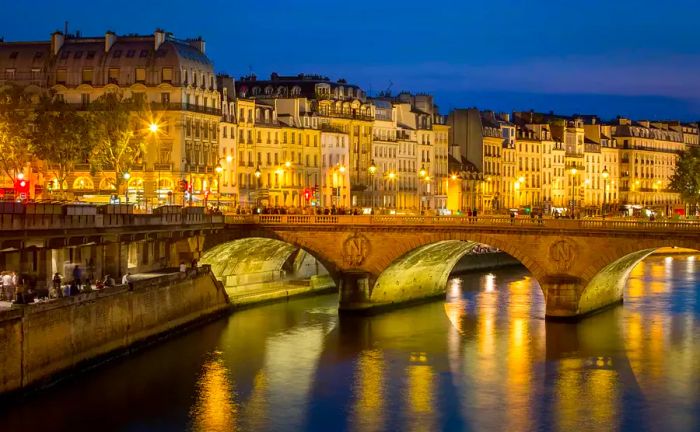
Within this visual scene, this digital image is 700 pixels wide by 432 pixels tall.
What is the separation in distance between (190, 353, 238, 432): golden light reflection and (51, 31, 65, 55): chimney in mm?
58099

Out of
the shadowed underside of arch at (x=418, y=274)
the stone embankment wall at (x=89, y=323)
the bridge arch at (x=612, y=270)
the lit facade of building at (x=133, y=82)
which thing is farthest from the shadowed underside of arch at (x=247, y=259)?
the bridge arch at (x=612, y=270)

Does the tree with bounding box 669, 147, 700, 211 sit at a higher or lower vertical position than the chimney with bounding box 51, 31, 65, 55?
lower

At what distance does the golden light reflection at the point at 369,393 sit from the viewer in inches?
2243

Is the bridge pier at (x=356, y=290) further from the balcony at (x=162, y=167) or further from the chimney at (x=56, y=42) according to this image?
the chimney at (x=56, y=42)

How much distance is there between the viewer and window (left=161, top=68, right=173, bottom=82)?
388 ft

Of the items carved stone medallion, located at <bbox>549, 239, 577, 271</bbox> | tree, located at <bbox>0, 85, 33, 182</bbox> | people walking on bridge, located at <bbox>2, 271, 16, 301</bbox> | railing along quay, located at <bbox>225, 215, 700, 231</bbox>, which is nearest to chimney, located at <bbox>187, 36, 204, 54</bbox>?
tree, located at <bbox>0, 85, 33, 182</bbox>

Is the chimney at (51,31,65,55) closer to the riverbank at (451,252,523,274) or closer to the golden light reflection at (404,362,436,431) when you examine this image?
the riverbank at (451,252,523,274)

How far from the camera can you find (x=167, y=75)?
118375mm

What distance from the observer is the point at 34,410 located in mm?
55938

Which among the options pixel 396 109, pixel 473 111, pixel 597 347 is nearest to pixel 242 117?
pixel 396 109

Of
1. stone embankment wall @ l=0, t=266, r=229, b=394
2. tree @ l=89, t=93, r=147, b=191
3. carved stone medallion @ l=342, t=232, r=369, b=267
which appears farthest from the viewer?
tree @ l=89, t=93, r=147, b=191

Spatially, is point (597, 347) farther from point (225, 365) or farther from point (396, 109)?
point (396, 109)

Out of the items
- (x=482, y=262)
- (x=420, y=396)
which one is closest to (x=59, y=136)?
(x=482, y=262)

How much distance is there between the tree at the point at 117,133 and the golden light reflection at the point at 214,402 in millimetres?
42617
